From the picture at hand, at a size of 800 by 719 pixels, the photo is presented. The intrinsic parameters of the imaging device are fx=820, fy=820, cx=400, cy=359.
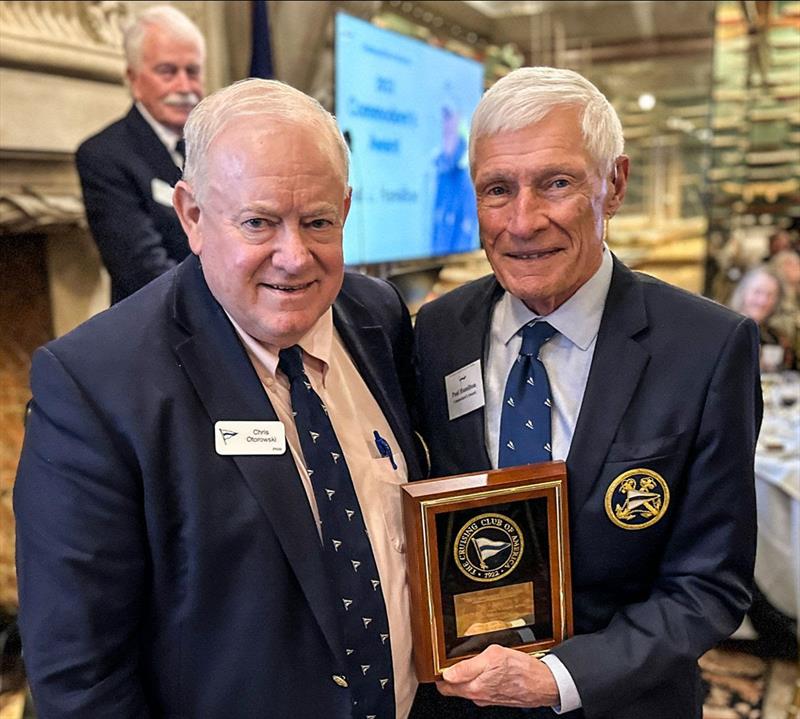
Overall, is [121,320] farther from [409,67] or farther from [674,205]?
[674,205]

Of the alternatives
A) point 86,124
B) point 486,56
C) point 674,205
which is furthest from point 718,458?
point 674,205

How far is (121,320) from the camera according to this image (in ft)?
3.76

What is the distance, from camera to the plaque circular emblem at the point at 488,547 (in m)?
1.23

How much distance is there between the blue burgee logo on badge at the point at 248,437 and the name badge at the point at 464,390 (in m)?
0.40

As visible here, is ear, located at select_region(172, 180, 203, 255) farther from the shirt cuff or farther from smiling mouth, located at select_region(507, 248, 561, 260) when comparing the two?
the shirt cuff

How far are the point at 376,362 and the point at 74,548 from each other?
2.06 feet

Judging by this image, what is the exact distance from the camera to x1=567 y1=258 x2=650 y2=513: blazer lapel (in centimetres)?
129

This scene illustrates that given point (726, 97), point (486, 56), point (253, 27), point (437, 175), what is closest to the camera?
point (253, 27)

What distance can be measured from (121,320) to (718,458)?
0.92 meters

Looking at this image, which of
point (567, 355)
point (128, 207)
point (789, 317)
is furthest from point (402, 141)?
point (567, 355)

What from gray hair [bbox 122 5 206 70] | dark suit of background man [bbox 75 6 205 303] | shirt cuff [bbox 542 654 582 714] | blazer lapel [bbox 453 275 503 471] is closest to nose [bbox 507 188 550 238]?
blazer lapel [bbox 453 275 503 471]

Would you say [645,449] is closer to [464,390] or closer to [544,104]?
[464,390]

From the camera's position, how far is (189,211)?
1178 millimetres

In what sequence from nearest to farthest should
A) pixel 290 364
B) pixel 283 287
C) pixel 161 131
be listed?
pixel 283 287
pixel 290 364
pixel 161 131
